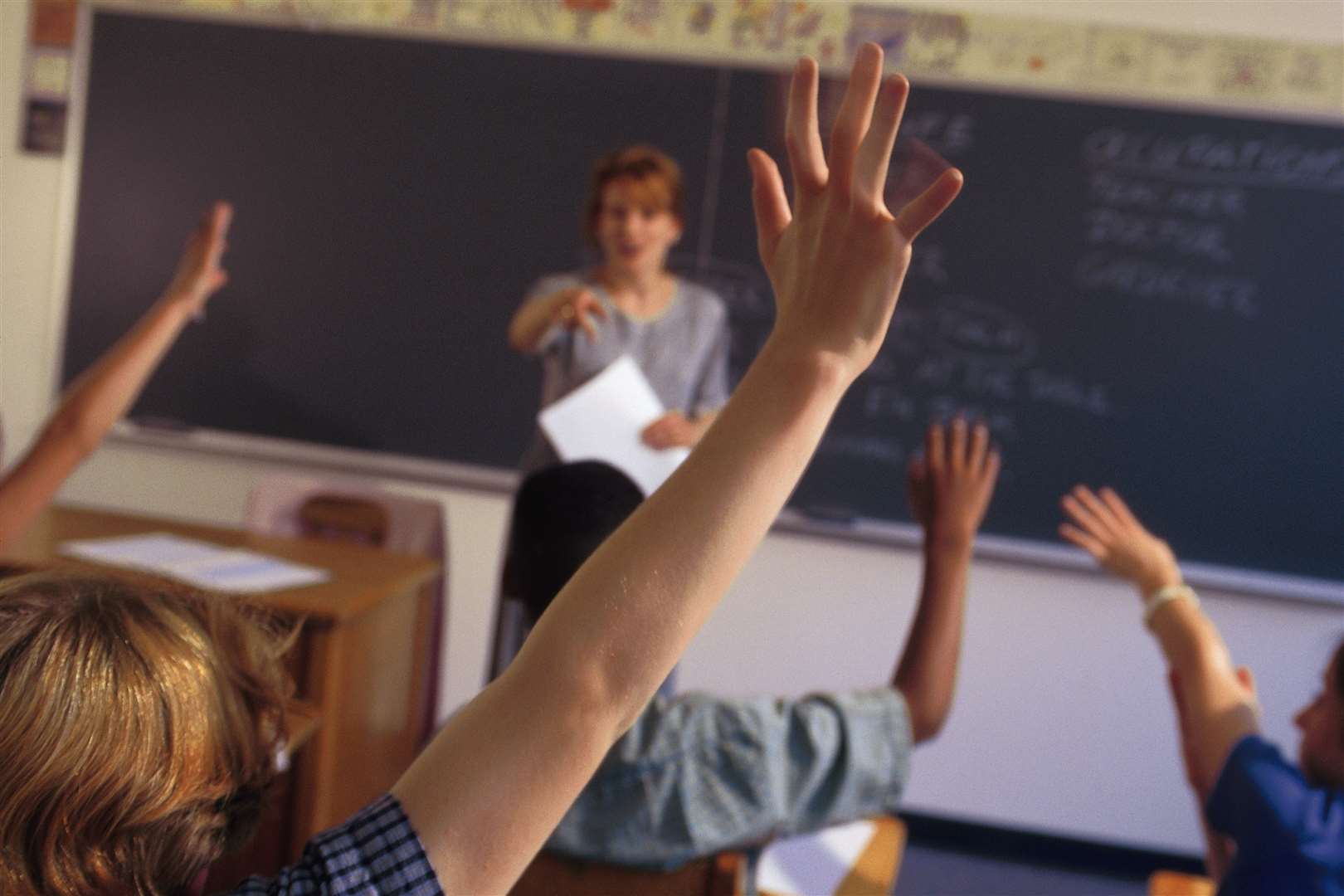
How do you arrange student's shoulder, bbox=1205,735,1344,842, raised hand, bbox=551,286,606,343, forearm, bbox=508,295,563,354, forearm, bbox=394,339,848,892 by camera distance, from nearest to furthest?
1. forearm, bbox=394,339,848,892
2. student's shoulder, bbox=1205,735,1344,842
3. raised hand, bbox=551,286,606,343
4. forearm, bbox=508,295,563,354

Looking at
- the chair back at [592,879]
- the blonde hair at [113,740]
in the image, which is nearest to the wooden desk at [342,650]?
the chair back at [592,879]

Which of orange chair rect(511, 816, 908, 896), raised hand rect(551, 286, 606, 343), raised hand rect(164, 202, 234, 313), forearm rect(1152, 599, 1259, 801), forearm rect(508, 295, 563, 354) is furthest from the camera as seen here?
forearm rect(508, 295, 563, 354)

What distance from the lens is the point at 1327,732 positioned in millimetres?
1340

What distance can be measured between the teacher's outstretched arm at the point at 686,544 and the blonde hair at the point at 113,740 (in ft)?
0.47

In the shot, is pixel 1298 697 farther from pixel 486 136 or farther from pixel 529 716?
pixel 529 716

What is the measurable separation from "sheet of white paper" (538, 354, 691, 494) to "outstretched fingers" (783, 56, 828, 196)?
1.26 meters

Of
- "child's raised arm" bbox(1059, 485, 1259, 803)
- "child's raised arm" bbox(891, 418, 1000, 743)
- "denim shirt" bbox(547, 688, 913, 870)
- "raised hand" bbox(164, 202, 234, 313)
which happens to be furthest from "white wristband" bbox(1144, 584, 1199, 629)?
"raised hand" bbox(164, 202, 234, 313)

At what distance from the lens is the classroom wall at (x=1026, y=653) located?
127 inches

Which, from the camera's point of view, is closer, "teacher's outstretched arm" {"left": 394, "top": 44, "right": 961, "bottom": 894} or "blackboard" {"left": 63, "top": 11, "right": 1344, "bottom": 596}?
"teacher's outstretched arm" {"left": 394, "top": 44, "right": 961, "bottom": 894}

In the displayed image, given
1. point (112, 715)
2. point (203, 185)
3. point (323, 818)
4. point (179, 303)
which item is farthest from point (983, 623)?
point (112, 715)

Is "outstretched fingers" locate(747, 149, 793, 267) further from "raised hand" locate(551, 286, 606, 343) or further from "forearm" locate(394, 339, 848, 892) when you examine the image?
"raised hand" locate(551, 286, 606, 343)

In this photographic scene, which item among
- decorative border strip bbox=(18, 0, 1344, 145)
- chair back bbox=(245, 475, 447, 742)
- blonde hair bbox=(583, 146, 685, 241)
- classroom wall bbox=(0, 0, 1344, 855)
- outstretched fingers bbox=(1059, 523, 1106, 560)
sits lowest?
classroom wall bbox=(0, 0, 1344, 855)

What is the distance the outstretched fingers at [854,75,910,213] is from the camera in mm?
569

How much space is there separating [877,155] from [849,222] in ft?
0.12
